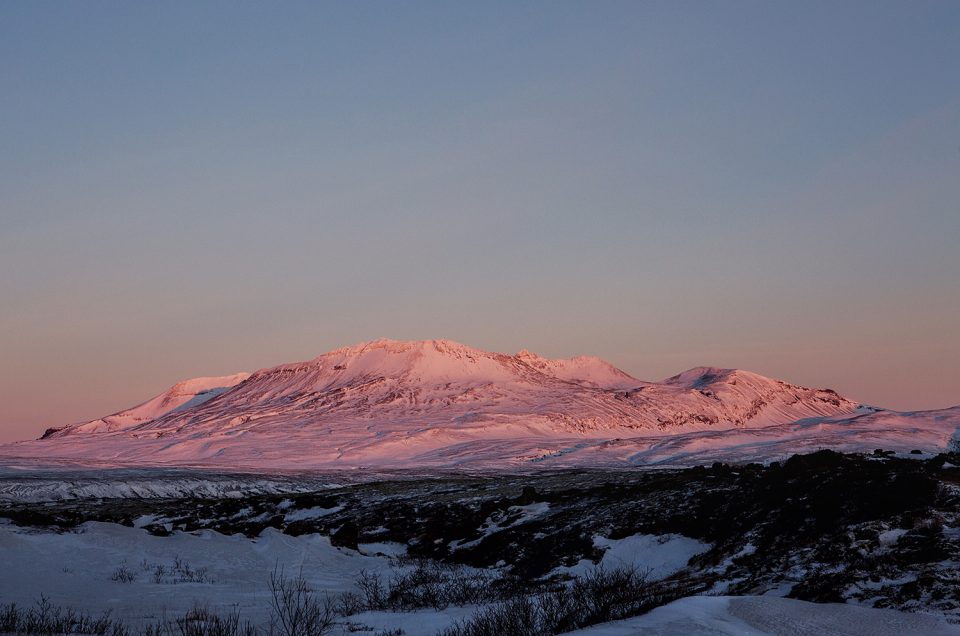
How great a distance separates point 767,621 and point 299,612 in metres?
6.28

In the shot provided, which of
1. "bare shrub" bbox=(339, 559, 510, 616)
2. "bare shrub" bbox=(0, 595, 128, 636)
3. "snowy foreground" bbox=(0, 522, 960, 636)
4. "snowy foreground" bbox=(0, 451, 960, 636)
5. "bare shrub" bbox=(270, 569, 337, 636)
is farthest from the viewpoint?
"bare shrub" bbox=(339, 559, 510, 616)

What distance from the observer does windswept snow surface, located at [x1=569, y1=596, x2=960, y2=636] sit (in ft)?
31.0

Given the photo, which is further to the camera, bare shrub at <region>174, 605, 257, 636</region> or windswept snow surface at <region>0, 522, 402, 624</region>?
windswept snow surface at <region>0, 522, 402, 624</region>

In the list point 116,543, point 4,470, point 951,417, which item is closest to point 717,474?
point 116,543

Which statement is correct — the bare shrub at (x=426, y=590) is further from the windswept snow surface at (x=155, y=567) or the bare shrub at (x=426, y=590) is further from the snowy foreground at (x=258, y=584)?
the windswept snow surface at (x=155, y=567)

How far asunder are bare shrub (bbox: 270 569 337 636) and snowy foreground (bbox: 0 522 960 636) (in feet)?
1.31

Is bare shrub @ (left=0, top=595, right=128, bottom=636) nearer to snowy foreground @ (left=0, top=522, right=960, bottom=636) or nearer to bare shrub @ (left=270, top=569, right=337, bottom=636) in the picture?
snowy foreground @ (left=0, top=522, right=960, bottom=636)

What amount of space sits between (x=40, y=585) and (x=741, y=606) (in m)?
15.1

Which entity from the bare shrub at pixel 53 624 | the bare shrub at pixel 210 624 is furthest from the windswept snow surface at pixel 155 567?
the bare shrub at pixel 53 624

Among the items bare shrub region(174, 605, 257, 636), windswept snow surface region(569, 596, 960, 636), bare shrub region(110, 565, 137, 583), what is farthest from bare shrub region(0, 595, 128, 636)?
windswept snow surface region(569, 596, 960, 636)

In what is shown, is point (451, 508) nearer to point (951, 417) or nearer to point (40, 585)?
point (40, 585)

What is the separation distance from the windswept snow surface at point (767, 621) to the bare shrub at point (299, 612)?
4.49m

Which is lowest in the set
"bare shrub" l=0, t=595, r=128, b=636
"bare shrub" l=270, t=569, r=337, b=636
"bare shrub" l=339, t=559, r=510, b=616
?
"bare shrub" l=339, t=559, r=510, b=616

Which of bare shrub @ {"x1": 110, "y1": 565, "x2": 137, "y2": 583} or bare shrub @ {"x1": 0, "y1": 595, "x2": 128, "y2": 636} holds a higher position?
bare shrub @ {"x1": 0, "y1": 595, "x2": 128, "y2": 636}
